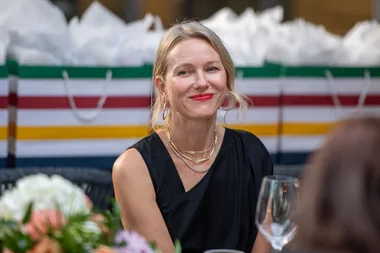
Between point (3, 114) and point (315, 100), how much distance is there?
1587 mm

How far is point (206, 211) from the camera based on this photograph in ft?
8.34

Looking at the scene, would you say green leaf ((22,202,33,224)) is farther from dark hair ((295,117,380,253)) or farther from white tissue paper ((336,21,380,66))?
white tissue paper ((336,21,380,66))

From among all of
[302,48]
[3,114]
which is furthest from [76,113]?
[302,48]

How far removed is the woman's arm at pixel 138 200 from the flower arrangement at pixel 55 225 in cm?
83

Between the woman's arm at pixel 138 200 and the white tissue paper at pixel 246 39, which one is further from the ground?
the white tissue paper at pixel 246 39

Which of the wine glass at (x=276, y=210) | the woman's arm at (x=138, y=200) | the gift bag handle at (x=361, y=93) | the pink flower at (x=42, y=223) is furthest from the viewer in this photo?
the gift bag handle at (x=361, y=93)

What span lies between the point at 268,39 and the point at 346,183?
11.3ft

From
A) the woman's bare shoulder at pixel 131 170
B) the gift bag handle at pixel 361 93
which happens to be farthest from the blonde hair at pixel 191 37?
the gift bag handle at pixel 361 93

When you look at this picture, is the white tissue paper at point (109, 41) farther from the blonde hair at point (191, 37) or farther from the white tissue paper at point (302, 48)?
the blonde hair at point (191, 37)

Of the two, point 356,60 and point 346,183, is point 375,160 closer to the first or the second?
point 346,183

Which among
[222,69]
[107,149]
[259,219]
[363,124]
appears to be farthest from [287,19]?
[363,124]

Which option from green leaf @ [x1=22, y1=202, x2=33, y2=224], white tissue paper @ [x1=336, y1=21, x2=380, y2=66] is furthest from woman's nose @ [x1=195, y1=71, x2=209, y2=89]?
white tissue paper @ [x1=336, y1=21, x2=380, y2=66]

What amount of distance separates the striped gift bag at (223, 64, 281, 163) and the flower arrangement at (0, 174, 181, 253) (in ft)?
8.95

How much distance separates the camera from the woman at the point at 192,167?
2496mm
